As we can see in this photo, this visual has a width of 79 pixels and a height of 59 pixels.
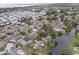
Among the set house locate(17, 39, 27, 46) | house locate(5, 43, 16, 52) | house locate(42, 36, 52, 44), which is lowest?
house locate(5, 43, 16, 52)

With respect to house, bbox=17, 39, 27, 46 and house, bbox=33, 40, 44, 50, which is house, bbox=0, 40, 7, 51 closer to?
house, bbox=17, 39, 27, 46

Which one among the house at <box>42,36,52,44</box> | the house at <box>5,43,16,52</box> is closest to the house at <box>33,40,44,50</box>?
the house at <box>42,36,52,44</box>

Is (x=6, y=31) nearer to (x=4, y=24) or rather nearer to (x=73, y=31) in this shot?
(x=4, y=24)

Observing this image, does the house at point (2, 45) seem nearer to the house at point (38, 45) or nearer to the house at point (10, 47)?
the house at point (10, 47)

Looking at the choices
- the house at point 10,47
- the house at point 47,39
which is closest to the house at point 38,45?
the house at point 47,39

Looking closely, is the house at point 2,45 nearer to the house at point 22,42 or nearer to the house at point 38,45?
the house at point 22,42

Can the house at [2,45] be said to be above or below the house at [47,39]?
below

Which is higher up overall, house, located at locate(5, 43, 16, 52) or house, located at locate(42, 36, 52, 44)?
house, located at locate(42, 36, 52, 44)

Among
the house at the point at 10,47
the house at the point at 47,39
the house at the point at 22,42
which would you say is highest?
the house at the point at 47,39

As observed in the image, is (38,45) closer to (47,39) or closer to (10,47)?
(47,39)

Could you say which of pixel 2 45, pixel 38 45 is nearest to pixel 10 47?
pixel 2 45

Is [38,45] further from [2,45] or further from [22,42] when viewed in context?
[2,45]
